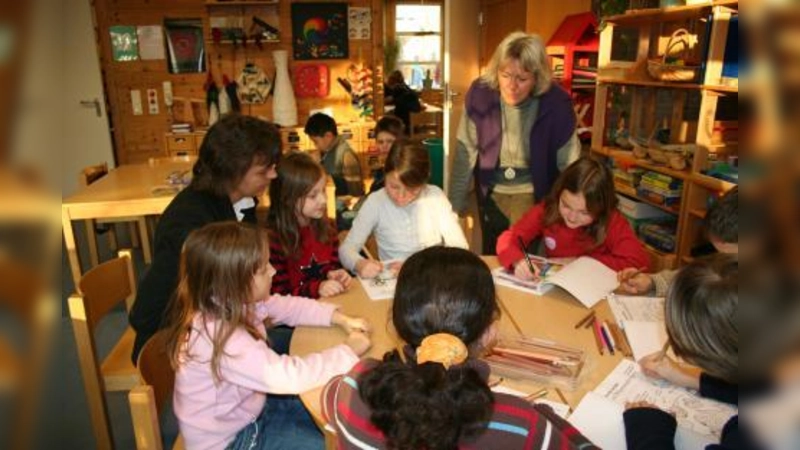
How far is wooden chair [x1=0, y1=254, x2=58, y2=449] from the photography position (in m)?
0.11

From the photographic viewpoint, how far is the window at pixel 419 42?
22.9ft

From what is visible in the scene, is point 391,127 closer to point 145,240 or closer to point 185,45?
point 145,240

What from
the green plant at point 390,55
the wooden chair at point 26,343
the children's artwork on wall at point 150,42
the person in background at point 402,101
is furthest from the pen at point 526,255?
the green plant at point 390,55

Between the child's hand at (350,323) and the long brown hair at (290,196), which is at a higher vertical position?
the long brown hair at (290,196)

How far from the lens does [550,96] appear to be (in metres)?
2.07

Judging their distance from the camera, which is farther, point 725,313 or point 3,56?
point 725,313

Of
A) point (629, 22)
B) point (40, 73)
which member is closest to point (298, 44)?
point (629, 22)

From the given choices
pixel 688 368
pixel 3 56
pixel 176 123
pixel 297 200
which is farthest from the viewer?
pixel 176 123

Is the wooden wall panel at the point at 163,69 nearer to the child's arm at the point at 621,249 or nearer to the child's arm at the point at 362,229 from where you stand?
the child's arm at the point at 362,229

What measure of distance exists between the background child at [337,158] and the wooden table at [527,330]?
5.78ft

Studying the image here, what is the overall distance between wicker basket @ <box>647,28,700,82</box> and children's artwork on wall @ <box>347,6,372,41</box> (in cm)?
296

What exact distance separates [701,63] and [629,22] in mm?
578

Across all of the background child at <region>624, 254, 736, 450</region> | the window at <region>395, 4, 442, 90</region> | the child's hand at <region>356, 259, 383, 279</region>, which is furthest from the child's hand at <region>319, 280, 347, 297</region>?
the window at <region>395, 4, 442, 90</region>

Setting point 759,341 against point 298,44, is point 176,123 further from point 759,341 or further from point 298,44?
point 759,341
